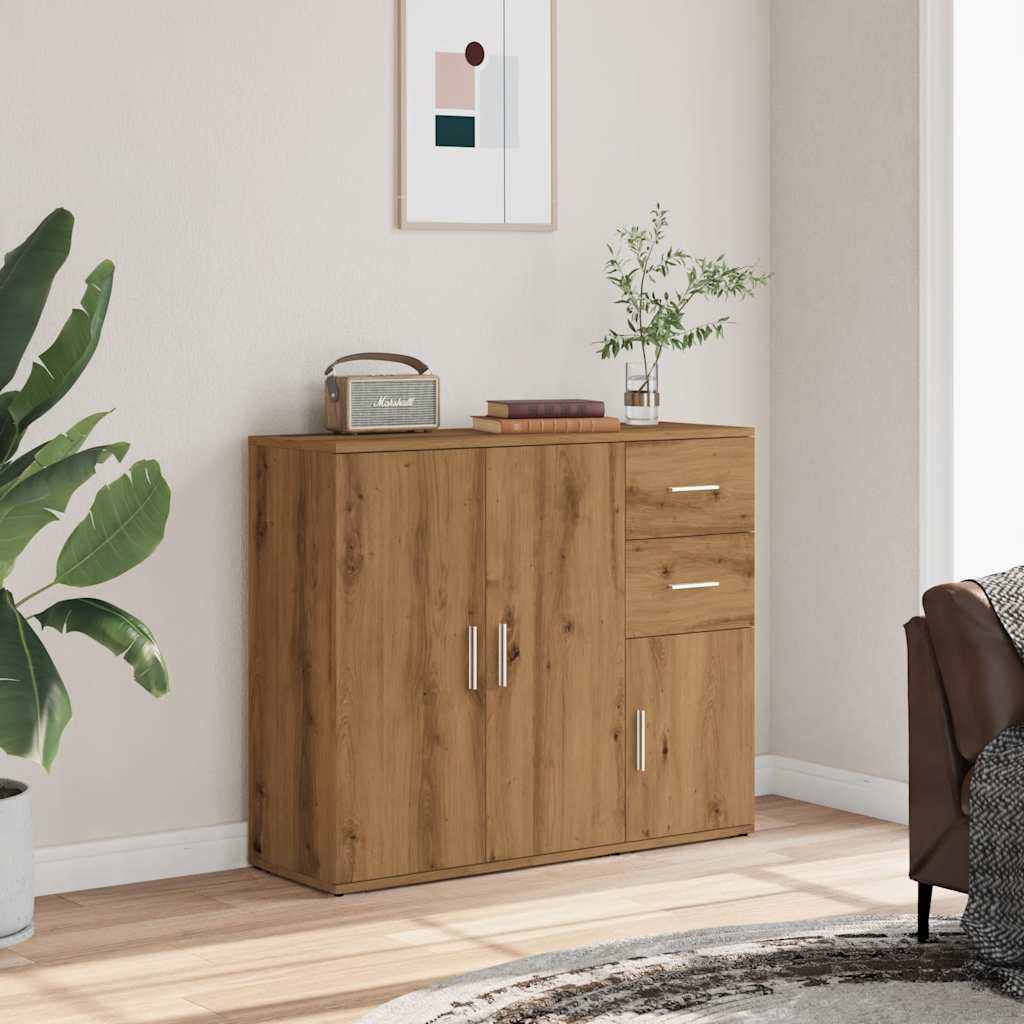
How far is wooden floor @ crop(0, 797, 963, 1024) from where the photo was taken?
3262 millimetres

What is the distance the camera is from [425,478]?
157 inches

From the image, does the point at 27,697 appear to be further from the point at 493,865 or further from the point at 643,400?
the point at 643,400

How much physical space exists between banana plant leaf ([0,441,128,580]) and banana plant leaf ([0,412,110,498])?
3 centimetres

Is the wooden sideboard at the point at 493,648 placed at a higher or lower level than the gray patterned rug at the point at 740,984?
higher

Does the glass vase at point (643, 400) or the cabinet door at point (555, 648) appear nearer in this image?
the cabinet door at point (555, 648)

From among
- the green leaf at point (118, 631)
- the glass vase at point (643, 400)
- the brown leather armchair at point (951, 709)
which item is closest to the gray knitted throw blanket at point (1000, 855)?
the brown leather armchair at point (951, 709)

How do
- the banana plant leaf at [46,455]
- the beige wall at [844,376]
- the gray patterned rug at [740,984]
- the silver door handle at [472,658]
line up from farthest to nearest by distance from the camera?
the beige wall at [844,376] < the silver door handle at [472,658] < the banana plant leaf at [46,455] < the gray patterned rug at [740,984]

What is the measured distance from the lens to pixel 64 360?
136 inches

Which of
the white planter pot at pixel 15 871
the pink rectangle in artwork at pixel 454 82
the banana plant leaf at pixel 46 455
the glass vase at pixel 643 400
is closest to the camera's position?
the banana plant leaf at pixel 46 455

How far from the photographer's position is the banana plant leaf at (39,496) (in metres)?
3.32

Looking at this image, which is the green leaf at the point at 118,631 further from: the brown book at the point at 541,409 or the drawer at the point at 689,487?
the drawer at the point at 689,487

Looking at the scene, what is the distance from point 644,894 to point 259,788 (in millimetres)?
971

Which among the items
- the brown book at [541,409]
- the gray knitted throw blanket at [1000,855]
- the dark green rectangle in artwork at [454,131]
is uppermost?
the dark green rectangle in artwork at [454,131]

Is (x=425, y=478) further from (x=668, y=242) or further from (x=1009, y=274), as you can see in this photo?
(x=1009, y=274)
